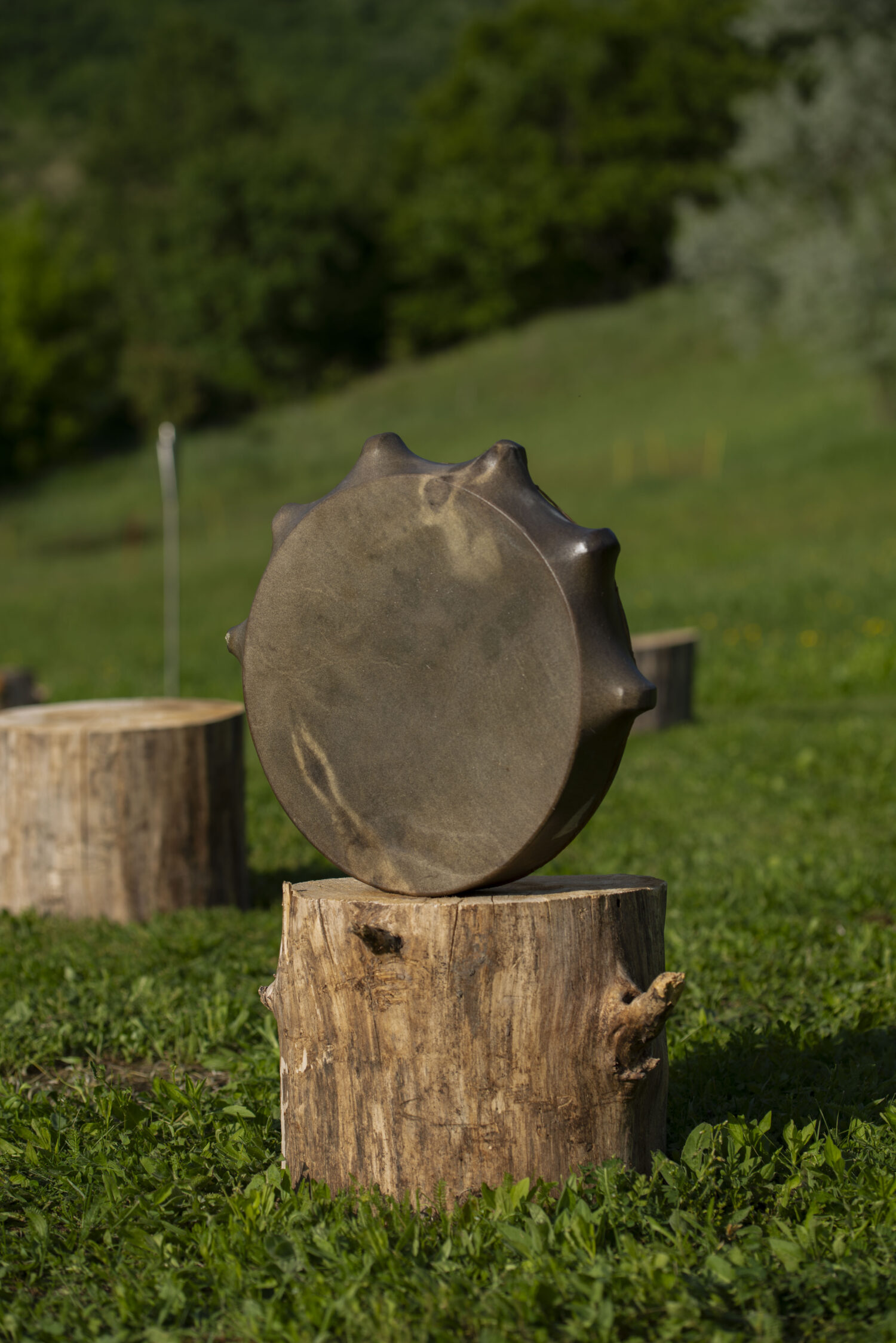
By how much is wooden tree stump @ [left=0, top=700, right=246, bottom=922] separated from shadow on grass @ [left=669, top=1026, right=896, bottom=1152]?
2.36m

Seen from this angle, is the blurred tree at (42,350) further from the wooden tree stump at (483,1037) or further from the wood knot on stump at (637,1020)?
the wood knot on stump at (637,1020)

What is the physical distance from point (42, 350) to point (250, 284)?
29.1 feet

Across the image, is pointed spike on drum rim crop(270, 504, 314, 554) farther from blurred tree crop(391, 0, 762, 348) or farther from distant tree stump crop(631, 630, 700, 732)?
blurred tree crop(391, 0, 762, 348)

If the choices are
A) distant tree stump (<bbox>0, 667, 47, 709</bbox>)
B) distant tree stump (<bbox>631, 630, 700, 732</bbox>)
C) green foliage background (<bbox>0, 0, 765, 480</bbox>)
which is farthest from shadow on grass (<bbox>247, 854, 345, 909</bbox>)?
green foliage background (<bbox>0, 0, 765, 480</bbox>)

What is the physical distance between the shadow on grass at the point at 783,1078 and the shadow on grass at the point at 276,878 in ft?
7.59

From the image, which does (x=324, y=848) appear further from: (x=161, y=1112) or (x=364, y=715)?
(x=161, y=1112)

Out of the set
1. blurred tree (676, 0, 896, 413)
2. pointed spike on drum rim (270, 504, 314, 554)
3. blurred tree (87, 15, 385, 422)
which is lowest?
pointed spike on drum rim (270, 504, 314, 554)

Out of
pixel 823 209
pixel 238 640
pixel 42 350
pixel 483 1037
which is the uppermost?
pixel 42 350

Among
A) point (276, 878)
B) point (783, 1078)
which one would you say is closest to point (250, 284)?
point (276, 878)

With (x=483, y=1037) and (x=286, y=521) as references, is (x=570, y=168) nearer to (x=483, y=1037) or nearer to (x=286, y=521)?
(x=286, y=521)

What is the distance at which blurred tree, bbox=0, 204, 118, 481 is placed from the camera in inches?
1756

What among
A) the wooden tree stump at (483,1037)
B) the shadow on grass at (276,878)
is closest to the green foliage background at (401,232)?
the shadow on grass at (276,878)

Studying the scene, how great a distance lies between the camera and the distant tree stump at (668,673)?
376 inches

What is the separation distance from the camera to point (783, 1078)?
343 centimetres
